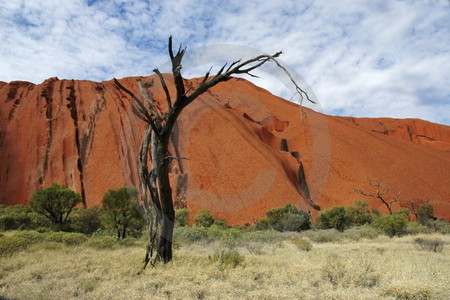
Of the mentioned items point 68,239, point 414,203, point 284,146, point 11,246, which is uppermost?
point 284,146

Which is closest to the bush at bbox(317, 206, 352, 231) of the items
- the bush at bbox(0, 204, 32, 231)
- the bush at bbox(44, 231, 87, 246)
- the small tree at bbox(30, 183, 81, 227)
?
the bush at bbox(44, 231, 87, 246)

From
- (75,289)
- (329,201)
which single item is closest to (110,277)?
(75,289)

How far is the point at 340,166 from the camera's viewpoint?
48969 mm

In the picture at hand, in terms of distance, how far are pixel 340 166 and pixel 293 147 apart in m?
10.1

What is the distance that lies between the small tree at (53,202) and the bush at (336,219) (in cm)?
2156

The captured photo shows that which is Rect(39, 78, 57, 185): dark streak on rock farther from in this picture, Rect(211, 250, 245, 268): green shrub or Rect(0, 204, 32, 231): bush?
Rect(211, 250, 245, 268): green shrub

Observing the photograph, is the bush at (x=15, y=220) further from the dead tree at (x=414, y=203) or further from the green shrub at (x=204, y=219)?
the dead tree at (x=414, y=203)

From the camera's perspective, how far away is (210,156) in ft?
154

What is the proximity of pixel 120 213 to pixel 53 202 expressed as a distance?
31.3 feet

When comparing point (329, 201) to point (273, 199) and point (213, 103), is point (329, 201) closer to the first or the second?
point (273, 199)

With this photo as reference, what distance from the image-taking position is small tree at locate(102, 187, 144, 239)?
1945 centimetres

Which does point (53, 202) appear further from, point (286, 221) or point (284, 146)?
point (284, 146)

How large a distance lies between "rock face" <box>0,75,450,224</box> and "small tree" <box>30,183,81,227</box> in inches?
653

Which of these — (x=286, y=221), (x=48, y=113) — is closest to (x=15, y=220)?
(x=286, y=221)
